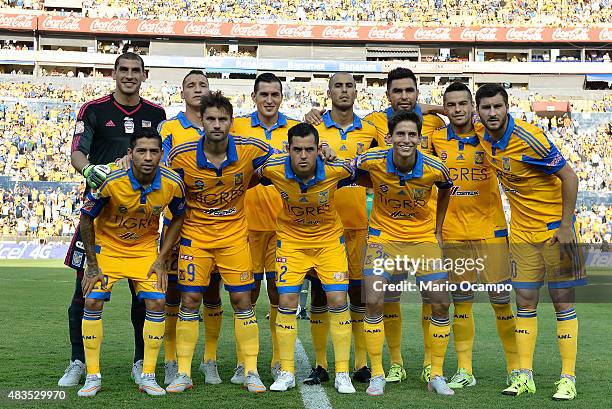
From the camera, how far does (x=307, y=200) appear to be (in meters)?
5.77

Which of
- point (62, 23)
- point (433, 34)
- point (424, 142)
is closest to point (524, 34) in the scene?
point (433, 34)

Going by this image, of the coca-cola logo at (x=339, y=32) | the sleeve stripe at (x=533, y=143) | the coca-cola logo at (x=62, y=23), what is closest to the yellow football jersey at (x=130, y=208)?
the sleeve stripe at (x=533, y=143)

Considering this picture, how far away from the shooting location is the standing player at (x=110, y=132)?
19.8 feet

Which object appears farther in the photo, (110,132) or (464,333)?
(110,132)

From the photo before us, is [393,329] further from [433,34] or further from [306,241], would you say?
[433,34]

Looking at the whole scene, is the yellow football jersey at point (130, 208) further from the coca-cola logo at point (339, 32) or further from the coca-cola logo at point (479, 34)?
the coca-cola logo at point (479, 34)

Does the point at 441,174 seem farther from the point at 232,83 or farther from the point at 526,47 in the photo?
the point at 526,47

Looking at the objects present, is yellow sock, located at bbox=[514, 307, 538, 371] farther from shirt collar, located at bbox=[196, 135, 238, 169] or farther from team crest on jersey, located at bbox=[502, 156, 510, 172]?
shirt collar, located at bbox=[196, 135, 238, 169]

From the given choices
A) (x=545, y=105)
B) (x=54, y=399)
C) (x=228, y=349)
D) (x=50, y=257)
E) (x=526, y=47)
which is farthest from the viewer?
(x=526, y=47)

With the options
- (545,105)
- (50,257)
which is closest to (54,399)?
(50,257)

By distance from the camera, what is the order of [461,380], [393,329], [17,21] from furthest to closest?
[17,21], [393,329], [461,380]

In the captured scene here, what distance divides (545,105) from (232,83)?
1816 centimetres

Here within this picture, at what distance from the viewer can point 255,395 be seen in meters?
5.46

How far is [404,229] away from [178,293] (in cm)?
200
